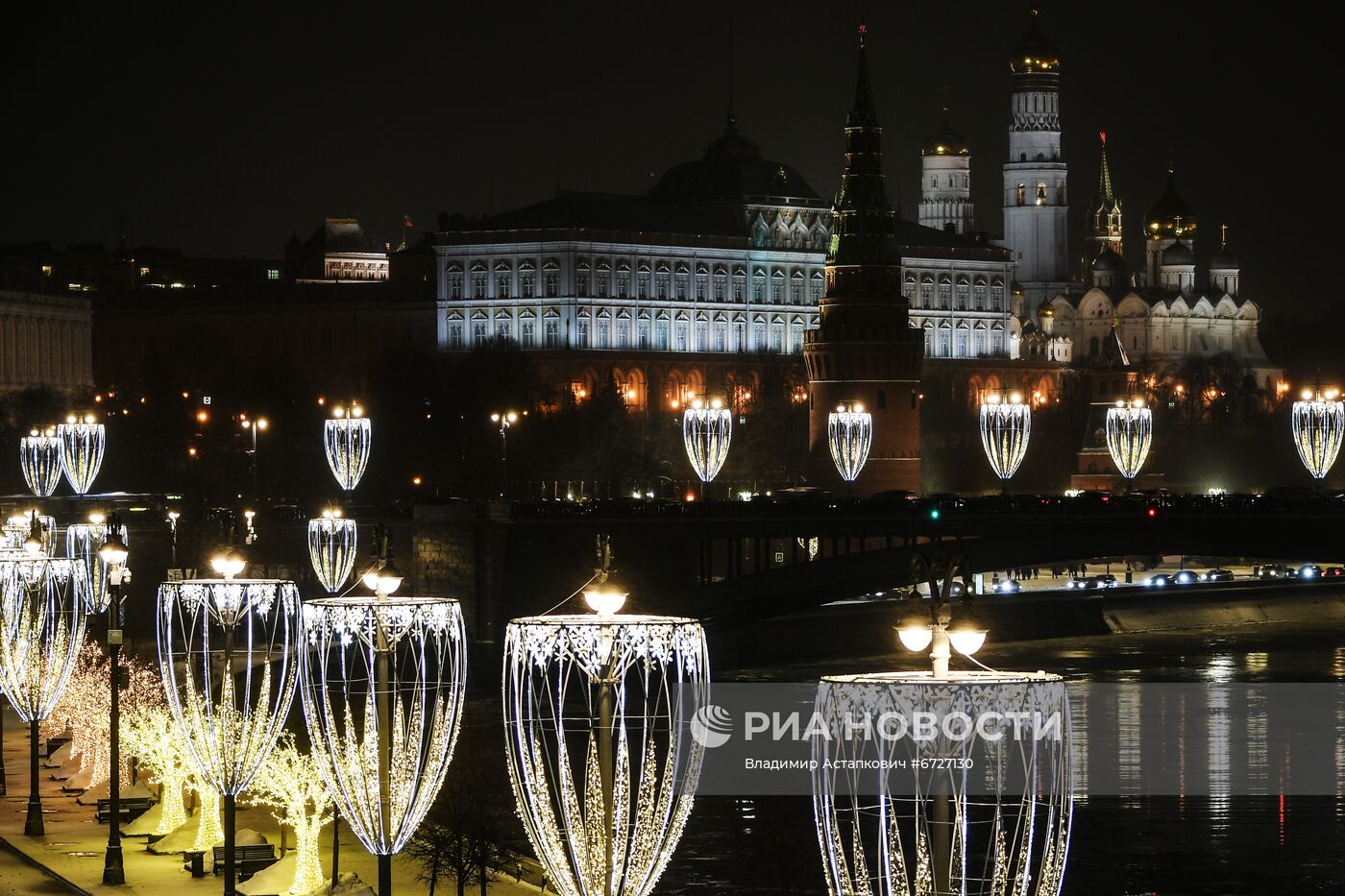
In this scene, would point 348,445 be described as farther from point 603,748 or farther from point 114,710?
point 603,748

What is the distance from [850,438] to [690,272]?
214 feet

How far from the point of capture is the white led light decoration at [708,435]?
109875mm

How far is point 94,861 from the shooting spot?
1902 inches

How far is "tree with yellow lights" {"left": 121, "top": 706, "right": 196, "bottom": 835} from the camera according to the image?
166 feet

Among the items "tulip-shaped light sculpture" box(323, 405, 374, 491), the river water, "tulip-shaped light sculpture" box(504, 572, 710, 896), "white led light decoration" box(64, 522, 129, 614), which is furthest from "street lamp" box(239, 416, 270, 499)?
"tulip-shaped light sculpture" box(504, 572, 710, 896)

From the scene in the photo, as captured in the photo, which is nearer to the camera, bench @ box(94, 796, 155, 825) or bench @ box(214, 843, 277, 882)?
bench @ box(214, 843, 277, 882)

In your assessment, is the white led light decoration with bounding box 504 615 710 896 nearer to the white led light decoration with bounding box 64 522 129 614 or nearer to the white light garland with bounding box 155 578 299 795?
the white light garland with bounding box 155 578 299 795

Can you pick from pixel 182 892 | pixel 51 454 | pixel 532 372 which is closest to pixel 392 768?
pixel 182 892

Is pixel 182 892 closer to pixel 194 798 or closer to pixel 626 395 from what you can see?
pixel 194 798

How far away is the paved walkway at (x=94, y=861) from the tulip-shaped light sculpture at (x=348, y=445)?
52735 millimetres

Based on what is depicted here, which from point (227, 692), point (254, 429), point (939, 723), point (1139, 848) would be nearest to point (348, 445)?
point (254, 429)

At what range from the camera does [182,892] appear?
1783 inches

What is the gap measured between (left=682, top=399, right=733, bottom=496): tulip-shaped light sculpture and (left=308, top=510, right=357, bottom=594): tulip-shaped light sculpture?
16842 millimetres

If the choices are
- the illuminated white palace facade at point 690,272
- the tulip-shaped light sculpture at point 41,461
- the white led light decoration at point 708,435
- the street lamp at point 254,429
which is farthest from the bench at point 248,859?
the illuminated white palace facade at point 690,272
